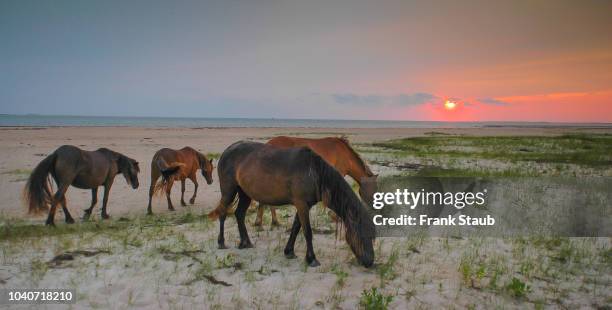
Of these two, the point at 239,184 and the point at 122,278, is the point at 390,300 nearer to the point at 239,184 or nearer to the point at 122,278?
the point at 239,184

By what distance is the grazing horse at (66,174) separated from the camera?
7.28 metres

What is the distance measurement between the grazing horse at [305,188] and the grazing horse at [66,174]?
4574mm

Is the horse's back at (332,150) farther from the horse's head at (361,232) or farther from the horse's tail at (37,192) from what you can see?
the horse's tail at (37,192)

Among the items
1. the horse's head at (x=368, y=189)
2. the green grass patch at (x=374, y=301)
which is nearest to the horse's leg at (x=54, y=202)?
the horse's head at (x=368, y=189)

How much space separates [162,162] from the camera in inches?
392

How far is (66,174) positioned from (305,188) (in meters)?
5.90

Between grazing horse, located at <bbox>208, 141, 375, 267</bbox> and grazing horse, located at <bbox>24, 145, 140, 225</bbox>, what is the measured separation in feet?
15.0

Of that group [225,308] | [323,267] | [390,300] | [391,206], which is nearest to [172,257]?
[225,308]

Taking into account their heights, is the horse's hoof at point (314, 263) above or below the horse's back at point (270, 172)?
below

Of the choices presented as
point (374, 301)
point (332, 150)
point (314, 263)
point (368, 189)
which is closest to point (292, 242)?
point (314, 263)

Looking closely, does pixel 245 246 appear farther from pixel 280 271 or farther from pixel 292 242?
pixel 280 271

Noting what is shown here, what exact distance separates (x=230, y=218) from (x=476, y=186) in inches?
277

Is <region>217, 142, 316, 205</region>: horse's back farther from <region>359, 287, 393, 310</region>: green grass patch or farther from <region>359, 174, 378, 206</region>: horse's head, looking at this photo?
<region>359, 174, 378, 206</region>: horse's head

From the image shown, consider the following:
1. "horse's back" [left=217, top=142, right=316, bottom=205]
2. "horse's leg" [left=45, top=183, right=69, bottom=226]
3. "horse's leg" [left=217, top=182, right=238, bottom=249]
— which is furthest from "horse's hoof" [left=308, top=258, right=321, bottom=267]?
"horse's leg" [left=45, top=183, right=69, bottom=226]
